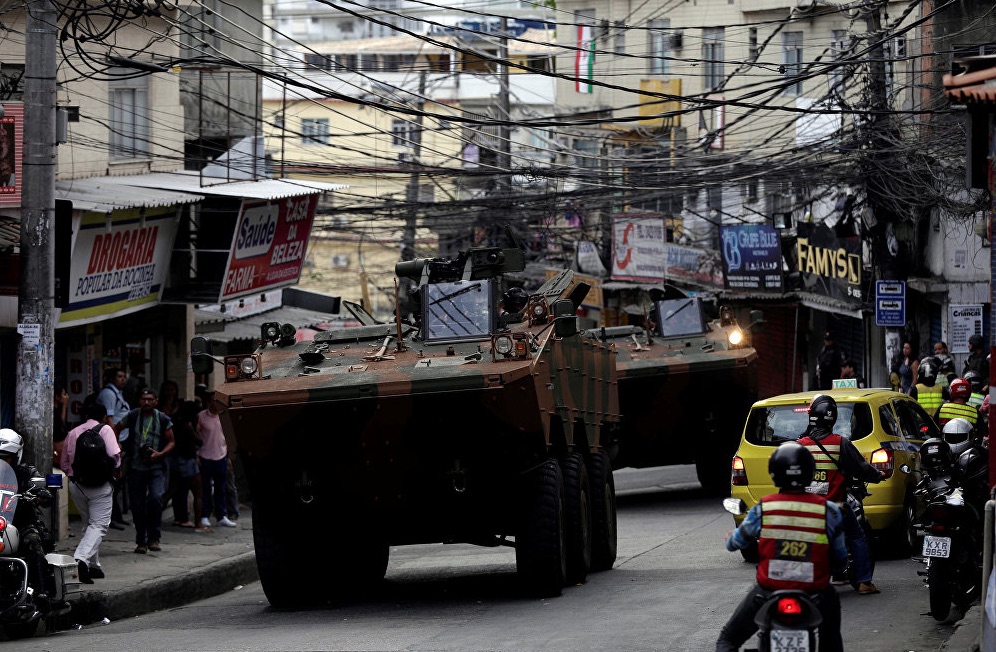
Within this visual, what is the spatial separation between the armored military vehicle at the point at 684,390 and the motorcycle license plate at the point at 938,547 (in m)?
8.80

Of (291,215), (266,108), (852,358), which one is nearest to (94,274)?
(291,215)

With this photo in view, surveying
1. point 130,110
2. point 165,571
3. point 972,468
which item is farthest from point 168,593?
point 130,110

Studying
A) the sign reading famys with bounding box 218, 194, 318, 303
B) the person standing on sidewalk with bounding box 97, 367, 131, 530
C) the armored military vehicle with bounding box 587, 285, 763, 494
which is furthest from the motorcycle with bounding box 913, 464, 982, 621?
the sign reading famys with bounding box 218, 194, 318, 303

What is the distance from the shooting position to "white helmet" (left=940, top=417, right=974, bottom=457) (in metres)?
11.5

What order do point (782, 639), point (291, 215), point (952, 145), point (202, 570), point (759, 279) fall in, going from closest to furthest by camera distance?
point (782, 639) < point (202, 570) < point (952, 145) < point (291, 215) < point (759, 279)

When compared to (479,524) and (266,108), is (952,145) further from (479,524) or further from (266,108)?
(266,108)

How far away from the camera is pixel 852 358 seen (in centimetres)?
3266

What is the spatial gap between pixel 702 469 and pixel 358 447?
9.67 metres

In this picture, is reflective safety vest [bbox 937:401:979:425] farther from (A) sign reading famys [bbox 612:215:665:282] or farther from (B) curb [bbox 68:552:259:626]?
(A) sign reading famys [bbox 612:215:665:282]

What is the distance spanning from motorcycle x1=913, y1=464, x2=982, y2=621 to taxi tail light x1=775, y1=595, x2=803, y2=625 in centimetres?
338

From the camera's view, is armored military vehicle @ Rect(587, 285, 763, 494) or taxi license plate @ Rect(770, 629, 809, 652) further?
armored military vehicle @ Rect(587, 285, 763, 494)

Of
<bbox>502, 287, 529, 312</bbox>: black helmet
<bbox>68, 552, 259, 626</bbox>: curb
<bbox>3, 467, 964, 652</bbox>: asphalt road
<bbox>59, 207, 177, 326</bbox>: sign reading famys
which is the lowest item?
<bbox>68, 552, 259, 626</bbox>: curb

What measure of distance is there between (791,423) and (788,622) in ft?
22.6

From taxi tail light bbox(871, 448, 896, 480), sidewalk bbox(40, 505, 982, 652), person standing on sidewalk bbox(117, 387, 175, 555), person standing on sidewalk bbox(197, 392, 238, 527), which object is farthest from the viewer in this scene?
person standing on sidewalk bbox(197, 392, 238, 527)
